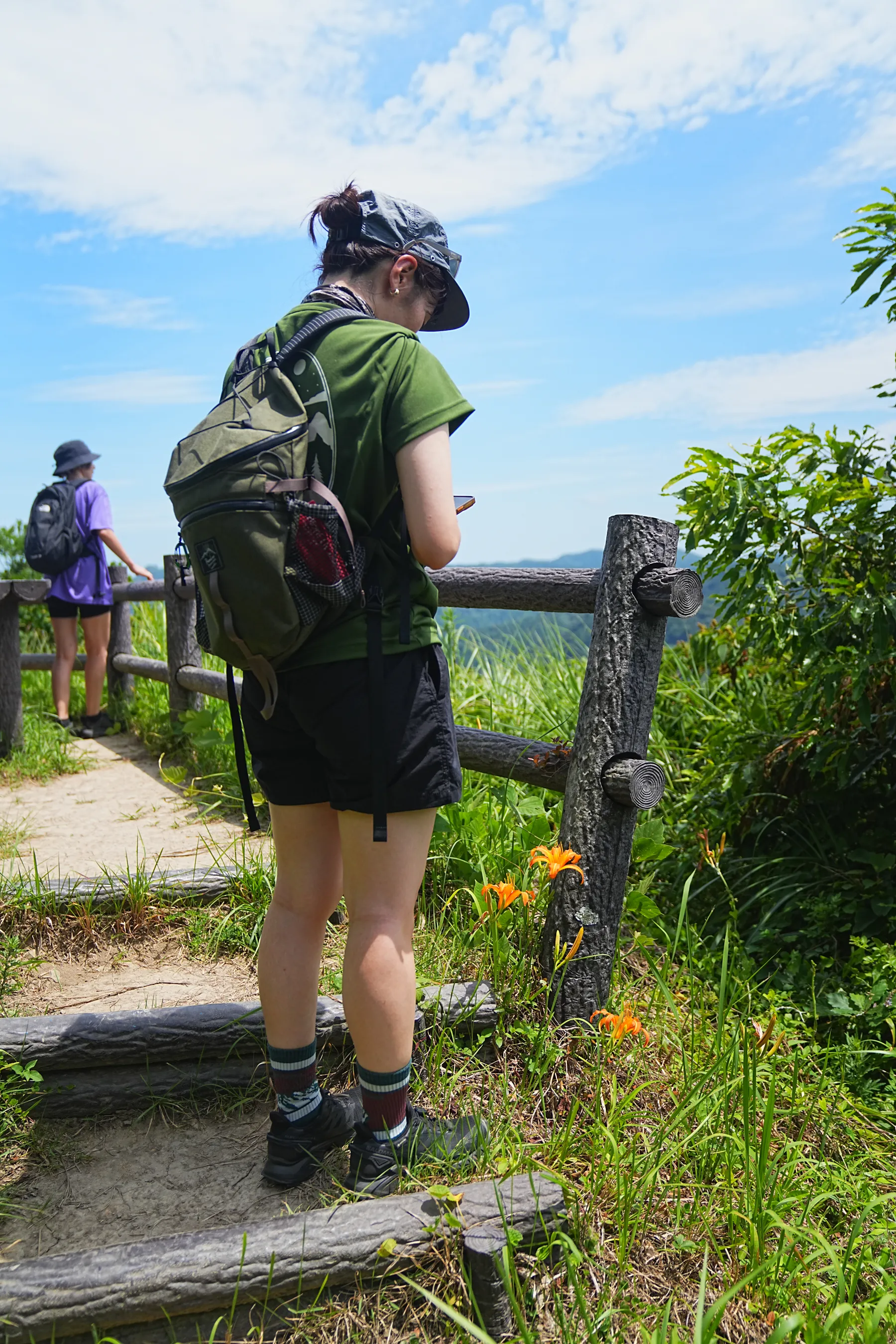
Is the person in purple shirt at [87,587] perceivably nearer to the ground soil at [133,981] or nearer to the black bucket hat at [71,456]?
the black bucket hat at [71,456]

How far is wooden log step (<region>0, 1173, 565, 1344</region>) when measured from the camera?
1.89 metres

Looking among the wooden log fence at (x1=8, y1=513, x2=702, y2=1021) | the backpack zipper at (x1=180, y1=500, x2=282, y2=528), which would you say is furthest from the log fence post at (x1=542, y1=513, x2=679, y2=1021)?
the backpack zipper at (x1=180, y1=500, x2=282, y2=528)

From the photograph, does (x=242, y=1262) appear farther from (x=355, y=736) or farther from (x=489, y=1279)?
(x=355, y=736)

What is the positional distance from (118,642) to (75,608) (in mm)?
823

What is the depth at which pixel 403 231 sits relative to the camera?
6.85ft

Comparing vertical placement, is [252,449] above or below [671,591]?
above

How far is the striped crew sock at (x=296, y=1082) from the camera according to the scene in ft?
7.43

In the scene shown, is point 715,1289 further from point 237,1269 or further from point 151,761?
point 151,761

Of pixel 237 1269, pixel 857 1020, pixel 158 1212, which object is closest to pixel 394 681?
pixel 237 1269

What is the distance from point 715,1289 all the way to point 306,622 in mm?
1659

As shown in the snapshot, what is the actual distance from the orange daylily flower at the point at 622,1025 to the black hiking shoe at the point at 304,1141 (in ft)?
2.19

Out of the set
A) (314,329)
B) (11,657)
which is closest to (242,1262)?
(314,329)

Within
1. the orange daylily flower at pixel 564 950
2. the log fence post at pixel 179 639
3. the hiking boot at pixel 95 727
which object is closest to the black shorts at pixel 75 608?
the hiking boot at pixel 95 727

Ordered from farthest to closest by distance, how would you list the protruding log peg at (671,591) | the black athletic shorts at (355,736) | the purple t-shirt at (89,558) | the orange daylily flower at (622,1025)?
the purple t-shirt at (89,558)
the protruding log peg at (671,591)
the orange daylily flower at (622,1025)
the black athletic shorts at (355,736)
